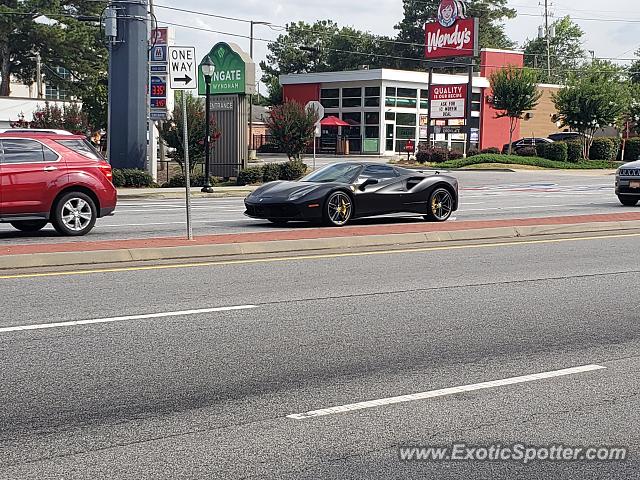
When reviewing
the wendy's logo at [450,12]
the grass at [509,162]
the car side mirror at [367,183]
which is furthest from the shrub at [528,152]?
the car side mirror at [367,183]

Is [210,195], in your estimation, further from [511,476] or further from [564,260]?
[511,476]

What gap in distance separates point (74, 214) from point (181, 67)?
2969 millimetres

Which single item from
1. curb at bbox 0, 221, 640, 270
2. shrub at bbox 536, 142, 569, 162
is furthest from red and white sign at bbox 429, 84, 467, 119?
curb at bbox 0, 221, 640, 270

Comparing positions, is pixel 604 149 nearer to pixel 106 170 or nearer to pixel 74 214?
pixel 106 170

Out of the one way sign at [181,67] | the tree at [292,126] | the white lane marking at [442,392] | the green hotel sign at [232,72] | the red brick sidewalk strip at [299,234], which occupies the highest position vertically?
the green hotel sign at [232,72]

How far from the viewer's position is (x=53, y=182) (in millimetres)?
15922

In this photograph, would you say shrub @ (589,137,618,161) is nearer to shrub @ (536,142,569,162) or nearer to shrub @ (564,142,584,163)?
shrub @ (564,142,584,163)

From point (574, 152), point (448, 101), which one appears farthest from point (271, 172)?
point (448, 101)

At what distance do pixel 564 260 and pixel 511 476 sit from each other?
9199 millimetres

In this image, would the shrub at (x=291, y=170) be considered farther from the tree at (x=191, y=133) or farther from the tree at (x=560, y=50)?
the tree at (x=560, y=50)

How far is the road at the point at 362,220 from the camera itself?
57.5 ft

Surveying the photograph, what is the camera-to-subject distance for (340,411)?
6.35 metres

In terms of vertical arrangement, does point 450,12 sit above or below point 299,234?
above

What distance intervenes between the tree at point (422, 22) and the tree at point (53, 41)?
46.3 metres
